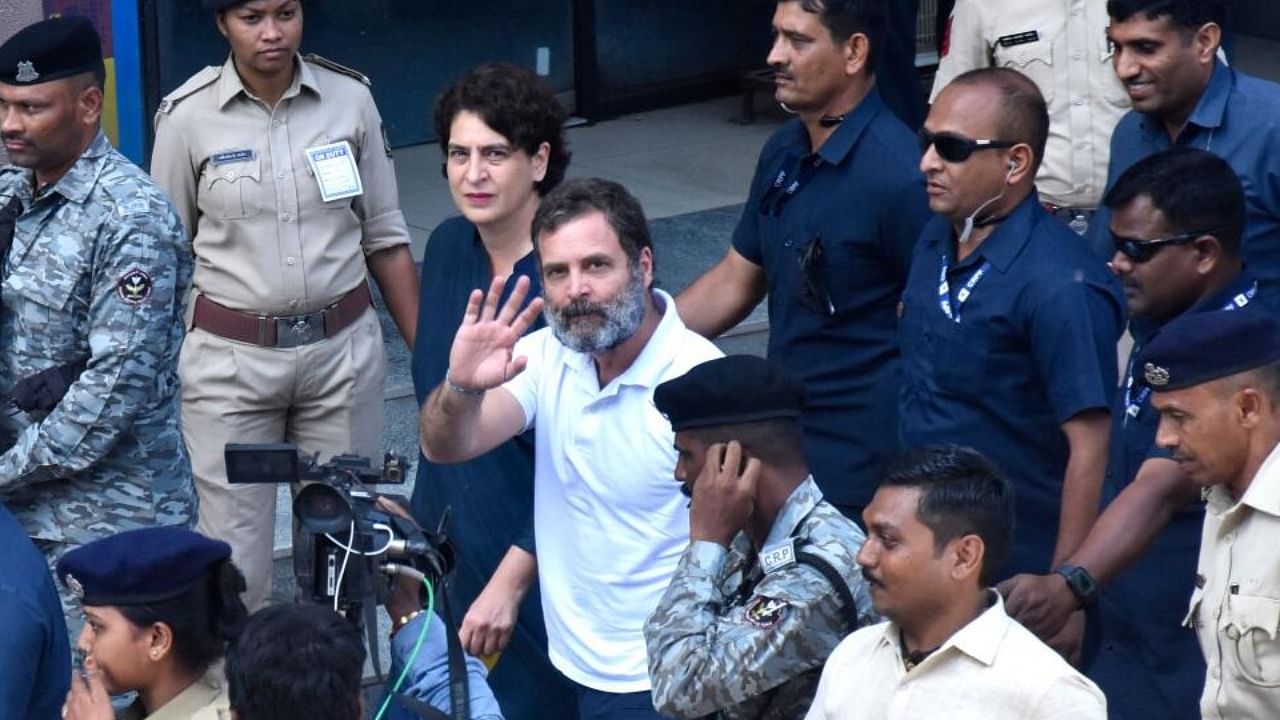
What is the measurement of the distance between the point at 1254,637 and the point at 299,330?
2908 millimetres

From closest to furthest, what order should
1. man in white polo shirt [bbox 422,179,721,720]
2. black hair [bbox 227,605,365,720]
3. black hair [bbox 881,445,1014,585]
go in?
black hair [bbox 227,605,365,720], black hair [bbox 881,445,1014,585], man in white polo shirt [bbox 422,179,721,720]

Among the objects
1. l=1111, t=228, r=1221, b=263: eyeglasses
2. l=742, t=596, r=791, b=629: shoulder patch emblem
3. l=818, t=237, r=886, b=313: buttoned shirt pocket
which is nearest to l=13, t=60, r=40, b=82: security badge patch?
l=818, t=237, r=886, b=313: buttoned shirt pocket

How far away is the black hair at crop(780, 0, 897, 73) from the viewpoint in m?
5.05

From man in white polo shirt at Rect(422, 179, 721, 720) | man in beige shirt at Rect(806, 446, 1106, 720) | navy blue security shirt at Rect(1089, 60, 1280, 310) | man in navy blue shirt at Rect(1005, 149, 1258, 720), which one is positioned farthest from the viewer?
navy blue security shirt at Rect(1089, 60, 1280, 310)

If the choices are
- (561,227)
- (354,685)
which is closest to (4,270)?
(561,227)

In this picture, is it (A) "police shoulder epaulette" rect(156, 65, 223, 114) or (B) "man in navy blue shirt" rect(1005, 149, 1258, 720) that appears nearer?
(B) "man in navy blue shirt" rect(1005, 149, 1258, 720)

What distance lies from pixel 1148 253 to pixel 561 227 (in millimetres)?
1258

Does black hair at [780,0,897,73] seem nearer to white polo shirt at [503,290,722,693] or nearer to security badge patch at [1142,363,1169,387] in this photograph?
white polo shirt at [503,290,722,693]

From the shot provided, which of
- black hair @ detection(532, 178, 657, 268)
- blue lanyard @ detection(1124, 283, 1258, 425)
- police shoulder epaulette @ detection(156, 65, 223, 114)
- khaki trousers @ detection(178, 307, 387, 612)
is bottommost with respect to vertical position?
khaki trousers @ detection(178, 307, 387, 612)

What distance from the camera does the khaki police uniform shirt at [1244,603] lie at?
3.87 meters

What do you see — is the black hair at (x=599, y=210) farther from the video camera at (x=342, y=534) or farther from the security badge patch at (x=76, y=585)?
the security badge patch at (x=76, y=585)

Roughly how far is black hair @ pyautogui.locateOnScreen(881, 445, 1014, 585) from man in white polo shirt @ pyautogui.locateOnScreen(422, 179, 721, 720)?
2.60 ft

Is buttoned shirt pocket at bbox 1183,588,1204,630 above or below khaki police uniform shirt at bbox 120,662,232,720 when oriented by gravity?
above

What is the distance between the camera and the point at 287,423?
601cm
